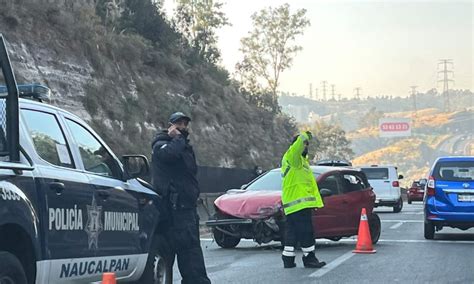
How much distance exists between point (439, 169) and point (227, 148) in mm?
24654

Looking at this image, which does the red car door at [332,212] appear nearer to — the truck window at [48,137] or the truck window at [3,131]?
the truck window at [48,137]

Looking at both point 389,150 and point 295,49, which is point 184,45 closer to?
point 295,49

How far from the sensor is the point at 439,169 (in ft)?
55.9

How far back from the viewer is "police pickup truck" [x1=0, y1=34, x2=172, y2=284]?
18.2ft

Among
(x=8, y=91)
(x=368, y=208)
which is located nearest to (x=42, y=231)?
(x=8, y=91)

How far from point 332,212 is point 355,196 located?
97 cm

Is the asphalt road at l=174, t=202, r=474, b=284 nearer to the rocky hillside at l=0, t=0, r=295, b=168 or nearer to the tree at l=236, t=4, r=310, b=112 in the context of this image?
the rocky hillside at l=0, t=0, r=295, b=168

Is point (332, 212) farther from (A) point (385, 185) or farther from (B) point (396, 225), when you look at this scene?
(A) point (385, 185)

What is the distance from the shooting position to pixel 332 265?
1234cm

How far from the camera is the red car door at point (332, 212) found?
14.9 m

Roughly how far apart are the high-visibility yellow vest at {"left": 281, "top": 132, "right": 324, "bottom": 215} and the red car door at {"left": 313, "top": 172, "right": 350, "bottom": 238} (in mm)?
2760

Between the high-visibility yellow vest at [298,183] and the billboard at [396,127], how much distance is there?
126846 mm

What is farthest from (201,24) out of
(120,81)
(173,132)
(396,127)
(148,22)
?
(396,127)

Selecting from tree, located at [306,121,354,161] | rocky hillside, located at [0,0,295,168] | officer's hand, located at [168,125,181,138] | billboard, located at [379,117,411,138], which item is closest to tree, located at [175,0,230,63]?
rocky hillside, located at [0,0,295,168]
